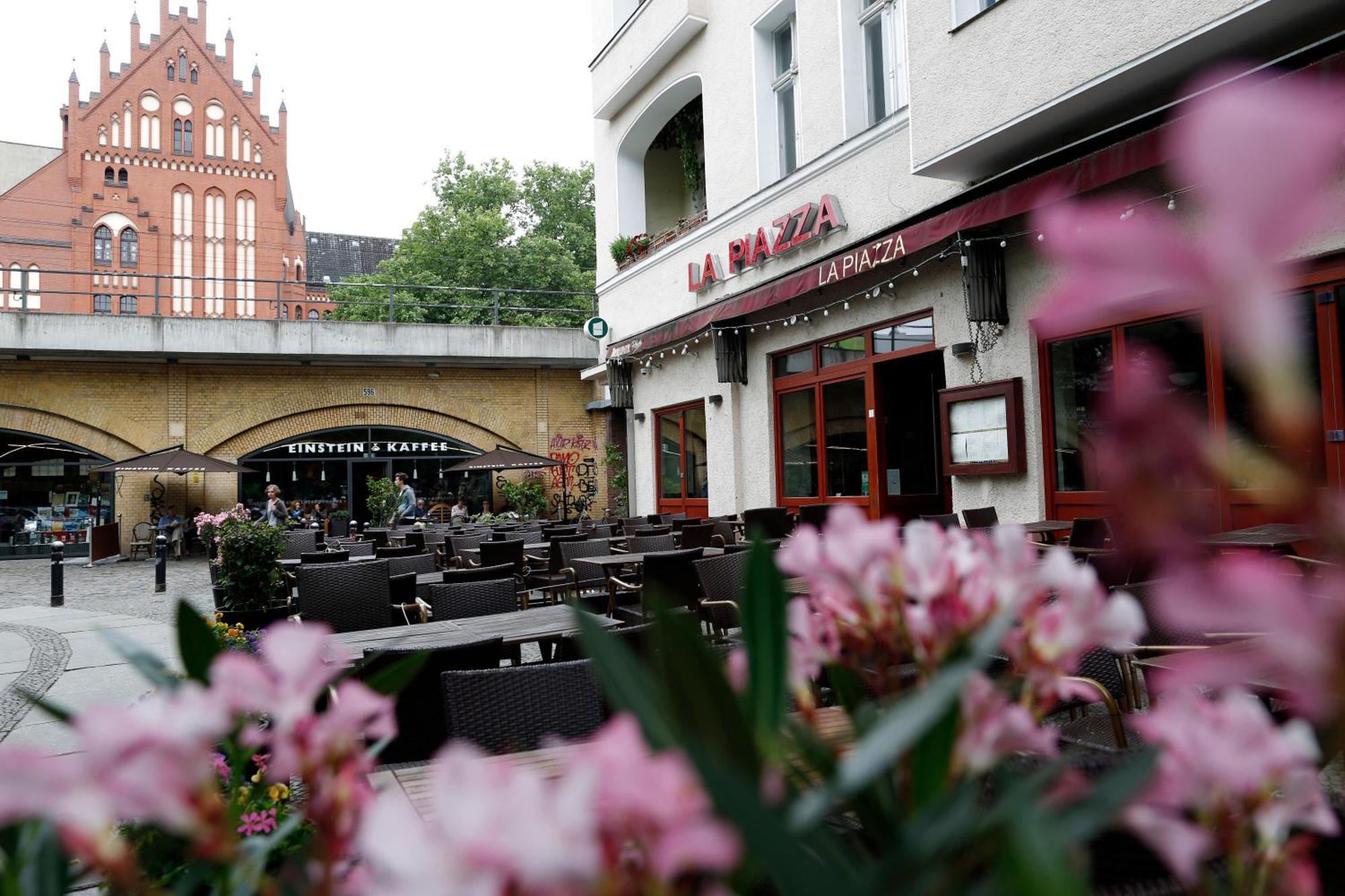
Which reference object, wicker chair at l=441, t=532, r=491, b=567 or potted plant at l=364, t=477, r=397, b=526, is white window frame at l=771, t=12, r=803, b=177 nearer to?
wicker chair at l=441, t=532, r=491, b=567

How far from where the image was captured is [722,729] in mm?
554

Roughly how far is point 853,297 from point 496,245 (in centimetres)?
2506

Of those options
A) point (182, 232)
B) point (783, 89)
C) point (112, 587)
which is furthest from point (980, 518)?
point (182, 232)

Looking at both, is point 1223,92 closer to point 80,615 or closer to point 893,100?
point 893,100

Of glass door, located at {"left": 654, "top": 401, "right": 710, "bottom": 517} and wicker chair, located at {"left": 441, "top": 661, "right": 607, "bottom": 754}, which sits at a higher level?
glass door, located at {"left": 654, "top": 401, "right": 710, "bottom": 517}

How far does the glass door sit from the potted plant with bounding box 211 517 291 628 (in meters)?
6.52

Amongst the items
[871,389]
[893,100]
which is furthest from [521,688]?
[893,100]

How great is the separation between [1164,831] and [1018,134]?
664 centimetres

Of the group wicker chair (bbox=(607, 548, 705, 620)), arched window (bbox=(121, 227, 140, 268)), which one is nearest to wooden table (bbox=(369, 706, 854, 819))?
wicker chair (bbox=(607, 548, 705, 620))

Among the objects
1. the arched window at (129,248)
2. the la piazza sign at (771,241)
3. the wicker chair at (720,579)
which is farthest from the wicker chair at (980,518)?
the arched window at (129,248)

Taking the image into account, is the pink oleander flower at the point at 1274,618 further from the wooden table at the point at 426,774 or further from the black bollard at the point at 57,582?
the black bollard at the point at 57,582

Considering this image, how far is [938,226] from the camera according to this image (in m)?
7.09

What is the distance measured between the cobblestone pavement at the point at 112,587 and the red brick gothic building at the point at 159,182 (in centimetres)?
2092

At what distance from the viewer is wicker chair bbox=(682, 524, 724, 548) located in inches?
296
